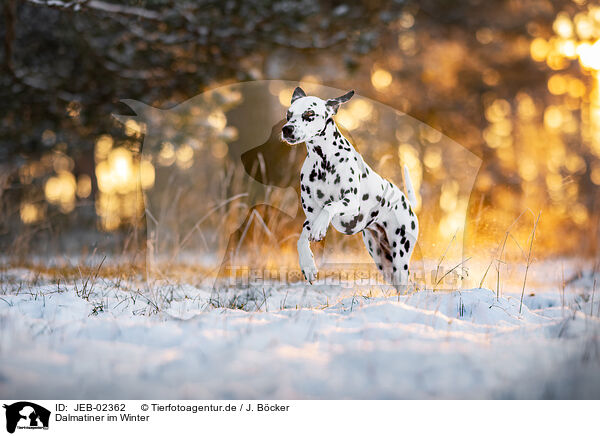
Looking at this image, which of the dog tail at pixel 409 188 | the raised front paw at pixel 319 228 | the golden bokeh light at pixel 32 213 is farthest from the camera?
the golden bokeh light at pixel 32 213

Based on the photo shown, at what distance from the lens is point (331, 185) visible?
2.81m

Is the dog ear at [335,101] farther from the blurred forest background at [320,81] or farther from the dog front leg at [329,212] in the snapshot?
the blurred forest background at [320,81]

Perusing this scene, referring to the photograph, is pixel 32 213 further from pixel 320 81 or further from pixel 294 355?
pixel 294 355

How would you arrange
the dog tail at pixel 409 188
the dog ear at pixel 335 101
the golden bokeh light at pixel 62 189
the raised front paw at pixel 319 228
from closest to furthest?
the raised front paw at pixel 319 228 < the dog ear at pixel 335 101 < the dog tail at pixel 409 188 < the golden bokeh light at pixel 62 189

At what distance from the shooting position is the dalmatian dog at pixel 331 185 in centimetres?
264

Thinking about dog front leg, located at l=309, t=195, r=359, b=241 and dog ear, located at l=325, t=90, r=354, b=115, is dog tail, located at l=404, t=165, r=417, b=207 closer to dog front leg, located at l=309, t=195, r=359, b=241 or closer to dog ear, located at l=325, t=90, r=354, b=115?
dog front leg, located at l=309, t=195, r=359, b=241

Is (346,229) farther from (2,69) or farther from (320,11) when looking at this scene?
(2,69)

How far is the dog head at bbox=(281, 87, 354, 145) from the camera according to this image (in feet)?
8.44
